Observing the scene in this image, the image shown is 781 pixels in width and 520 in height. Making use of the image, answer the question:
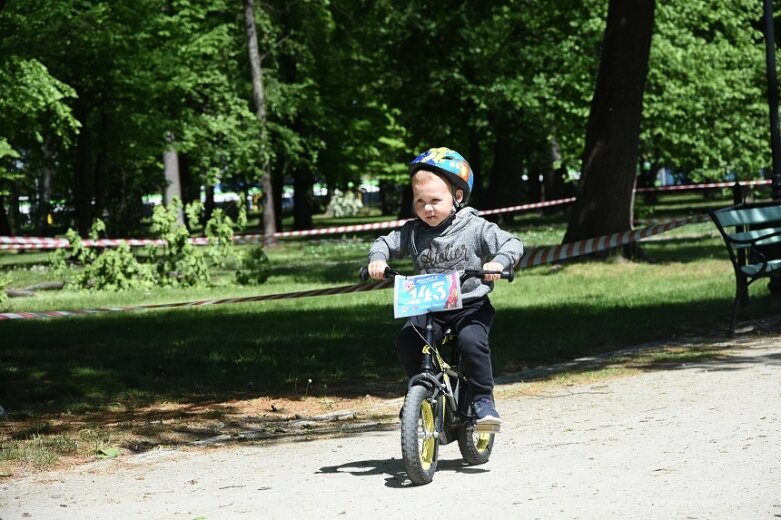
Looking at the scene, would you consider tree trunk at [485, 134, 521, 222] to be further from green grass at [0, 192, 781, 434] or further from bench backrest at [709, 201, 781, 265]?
bench backrest at [709, 201, 781, 265]

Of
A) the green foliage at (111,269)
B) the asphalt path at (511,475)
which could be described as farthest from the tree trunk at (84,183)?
the asphalt path at (511,475)

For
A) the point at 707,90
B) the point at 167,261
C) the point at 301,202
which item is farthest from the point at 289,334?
the point at 301,202

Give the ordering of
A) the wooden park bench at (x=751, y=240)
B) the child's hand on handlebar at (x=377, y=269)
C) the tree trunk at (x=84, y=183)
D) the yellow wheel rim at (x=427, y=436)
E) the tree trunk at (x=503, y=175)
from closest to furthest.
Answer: the yellow wheel rim at (x=427, y=436) < the child's hand on handlebar at (x=377, y=269) < the wooden park bench at (x=751, y=240) < the tree trunk at (x=84, y=183) < the tree trunk at (x=503, y=175)

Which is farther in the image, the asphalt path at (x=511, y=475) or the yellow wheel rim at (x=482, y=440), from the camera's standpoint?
the yellow wheel rim at (x=482, y=440)

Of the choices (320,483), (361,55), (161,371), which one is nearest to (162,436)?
(320,483)

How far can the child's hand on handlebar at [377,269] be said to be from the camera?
6.56 metres

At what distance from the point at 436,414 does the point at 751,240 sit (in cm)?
732

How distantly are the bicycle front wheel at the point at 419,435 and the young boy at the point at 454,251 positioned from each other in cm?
35

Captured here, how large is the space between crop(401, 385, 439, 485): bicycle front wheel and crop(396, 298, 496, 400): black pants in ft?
1.01

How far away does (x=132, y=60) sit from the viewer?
29.7 metres

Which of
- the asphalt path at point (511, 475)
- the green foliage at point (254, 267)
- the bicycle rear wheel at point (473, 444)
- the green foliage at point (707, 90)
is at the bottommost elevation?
the asphalt path at point (511, 475)

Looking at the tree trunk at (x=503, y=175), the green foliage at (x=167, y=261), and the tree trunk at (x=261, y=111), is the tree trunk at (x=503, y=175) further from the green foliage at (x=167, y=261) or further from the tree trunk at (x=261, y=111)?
the green foliage at (x=167, y=261)

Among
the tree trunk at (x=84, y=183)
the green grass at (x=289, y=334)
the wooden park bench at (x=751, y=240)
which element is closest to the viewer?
the green grass at (x=289, y=334)

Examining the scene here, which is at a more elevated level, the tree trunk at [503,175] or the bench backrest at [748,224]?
the tree trunk at [503,175]
